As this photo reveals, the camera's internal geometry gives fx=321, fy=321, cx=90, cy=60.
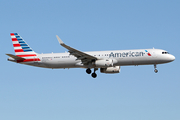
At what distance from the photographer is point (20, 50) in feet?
202

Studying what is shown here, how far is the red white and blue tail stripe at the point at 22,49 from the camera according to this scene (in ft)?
A: 196

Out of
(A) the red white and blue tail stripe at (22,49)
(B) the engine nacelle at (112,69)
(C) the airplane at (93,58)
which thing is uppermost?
(A) the red white and blue tail stripe at (22,49)

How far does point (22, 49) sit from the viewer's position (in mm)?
61656

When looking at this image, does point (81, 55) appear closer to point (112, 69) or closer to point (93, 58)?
point (93, 58)

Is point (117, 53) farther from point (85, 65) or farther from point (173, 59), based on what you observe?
point (173, 59)

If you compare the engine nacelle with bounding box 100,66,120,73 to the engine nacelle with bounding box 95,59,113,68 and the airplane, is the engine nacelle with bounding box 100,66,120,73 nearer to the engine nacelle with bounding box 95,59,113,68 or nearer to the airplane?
the airplane

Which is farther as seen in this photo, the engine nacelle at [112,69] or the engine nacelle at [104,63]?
the engine nacelle at [112,69]

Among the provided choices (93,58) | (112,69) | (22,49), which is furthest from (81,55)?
(22,49)

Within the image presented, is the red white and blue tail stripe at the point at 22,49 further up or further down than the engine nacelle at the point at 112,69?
further up

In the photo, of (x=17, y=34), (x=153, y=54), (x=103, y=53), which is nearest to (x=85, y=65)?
(x=103, y=53)

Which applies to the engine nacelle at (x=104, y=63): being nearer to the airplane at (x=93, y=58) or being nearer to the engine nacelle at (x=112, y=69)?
the airplane at (x=93, y=58)

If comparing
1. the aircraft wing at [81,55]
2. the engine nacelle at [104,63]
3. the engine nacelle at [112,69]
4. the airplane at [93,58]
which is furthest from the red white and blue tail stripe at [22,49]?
the engine nacelle at [112,69]

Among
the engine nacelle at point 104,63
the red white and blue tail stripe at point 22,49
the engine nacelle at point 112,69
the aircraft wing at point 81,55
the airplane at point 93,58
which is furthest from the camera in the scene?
the engine nacelle at point 112,69

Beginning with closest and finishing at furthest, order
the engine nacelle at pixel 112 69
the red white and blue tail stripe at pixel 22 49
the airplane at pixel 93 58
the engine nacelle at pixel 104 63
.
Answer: the engine nacelle at pixel 104 63
the airplane at pixel 93 58
the red white and blue tail stripe at pixel 22 49
the engine nacelle at pixel 112 69
